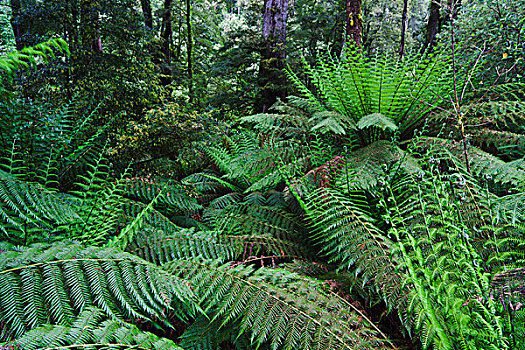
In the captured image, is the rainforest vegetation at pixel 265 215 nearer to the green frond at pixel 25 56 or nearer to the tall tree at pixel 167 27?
the green frond at pixel 25 56

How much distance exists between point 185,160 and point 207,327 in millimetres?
1643

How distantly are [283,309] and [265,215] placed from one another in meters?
0.87

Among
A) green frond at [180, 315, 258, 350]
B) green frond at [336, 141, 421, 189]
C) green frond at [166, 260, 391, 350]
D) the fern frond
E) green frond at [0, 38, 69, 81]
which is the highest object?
green frond at [0, 38, 69, 81]

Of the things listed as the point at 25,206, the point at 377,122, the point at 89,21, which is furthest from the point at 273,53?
the point at 25,206

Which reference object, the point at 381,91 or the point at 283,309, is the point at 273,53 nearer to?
the point at 381,91

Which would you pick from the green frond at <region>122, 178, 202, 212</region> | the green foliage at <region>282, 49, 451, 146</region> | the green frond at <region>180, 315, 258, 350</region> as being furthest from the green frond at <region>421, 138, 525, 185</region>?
the green frond at <region>122, 178, 202, 212</region>

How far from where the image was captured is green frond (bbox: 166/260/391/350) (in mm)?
866

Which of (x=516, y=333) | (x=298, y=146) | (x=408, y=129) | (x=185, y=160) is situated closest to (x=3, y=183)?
(x=185, y=160)

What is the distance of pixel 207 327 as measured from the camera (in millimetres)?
1107

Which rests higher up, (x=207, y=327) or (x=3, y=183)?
(x=3, y=183)

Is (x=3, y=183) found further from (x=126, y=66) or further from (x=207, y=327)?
(x=126, y=66)

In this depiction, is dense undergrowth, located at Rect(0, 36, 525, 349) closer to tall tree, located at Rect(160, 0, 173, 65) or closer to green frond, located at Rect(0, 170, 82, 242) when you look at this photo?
green frond, located at Rect(0, 170, 82, 242)

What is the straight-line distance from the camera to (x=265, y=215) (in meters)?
1.79

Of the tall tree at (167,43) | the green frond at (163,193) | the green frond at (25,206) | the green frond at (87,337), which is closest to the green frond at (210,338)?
the green frond at (87,337)
